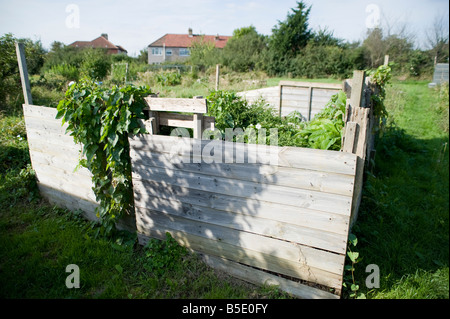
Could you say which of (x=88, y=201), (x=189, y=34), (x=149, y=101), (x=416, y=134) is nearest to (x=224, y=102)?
(x=149, y=101)

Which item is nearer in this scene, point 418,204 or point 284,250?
point 284,250

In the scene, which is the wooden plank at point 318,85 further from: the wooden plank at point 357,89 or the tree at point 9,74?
the tree at point 9,74

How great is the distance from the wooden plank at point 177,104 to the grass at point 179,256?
1.64m

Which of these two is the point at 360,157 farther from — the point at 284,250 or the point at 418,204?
the point at 418,204

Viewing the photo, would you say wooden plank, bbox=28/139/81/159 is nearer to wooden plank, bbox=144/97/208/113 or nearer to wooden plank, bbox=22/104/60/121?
wooden plank, bbox=22/104/60/121

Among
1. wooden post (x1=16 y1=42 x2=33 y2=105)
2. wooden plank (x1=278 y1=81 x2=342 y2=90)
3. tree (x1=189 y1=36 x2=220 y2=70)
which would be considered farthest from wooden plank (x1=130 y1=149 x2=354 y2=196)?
tree (x1=189 y1=36 x2=220 y2=70)

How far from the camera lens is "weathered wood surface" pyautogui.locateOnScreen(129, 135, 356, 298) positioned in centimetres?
242

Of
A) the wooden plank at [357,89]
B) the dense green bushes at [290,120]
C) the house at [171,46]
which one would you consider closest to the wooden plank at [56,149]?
the dense green bushes at [290,120]

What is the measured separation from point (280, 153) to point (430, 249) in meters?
2.45

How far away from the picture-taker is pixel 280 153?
256cm

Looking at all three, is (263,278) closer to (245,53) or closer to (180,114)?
(180,114)

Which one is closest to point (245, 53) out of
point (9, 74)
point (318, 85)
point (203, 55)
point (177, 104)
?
point (203, 55)

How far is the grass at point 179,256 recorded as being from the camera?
2.87 metres

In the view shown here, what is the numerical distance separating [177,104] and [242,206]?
1294 mm
